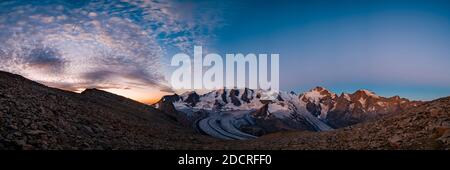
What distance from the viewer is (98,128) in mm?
Answer: 27344

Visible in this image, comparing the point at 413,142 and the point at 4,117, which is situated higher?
the point at 4,117

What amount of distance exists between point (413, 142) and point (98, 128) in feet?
72.4

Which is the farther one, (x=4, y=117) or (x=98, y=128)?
(x=98, y=128)

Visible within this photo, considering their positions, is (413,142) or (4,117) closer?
(413,142)
